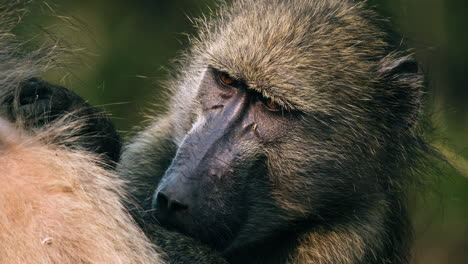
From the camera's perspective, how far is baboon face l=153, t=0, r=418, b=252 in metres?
3.14

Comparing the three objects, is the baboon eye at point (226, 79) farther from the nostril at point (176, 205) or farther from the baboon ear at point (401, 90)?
the nostril at point (176, 205)

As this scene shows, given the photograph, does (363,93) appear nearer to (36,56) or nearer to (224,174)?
(224,174)

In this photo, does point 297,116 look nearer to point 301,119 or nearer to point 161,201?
point 301,119

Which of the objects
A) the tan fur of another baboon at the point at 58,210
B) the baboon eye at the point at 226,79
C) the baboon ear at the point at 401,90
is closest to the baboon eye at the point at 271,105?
the baboon eye at the point at 226,79

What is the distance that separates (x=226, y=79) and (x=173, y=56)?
1.65 m

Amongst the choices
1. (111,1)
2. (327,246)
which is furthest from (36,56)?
(111,1)

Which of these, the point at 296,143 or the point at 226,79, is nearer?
the point at 296,143

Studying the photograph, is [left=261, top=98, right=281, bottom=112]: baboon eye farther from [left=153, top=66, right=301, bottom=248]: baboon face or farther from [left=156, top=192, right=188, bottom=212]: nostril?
[left=156, top=192, right=188, bottom=212]: nostril

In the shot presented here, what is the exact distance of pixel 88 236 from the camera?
2035 mm

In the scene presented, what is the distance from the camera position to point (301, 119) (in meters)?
3.22

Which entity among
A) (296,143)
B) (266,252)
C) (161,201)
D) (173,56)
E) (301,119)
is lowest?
(173,56)

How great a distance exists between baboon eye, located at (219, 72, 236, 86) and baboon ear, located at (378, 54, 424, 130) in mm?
650

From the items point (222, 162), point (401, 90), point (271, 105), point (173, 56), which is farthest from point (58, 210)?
point (173, 56)

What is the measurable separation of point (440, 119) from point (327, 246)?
125 cm
